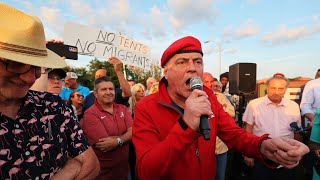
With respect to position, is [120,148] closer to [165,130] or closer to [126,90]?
[126,90]

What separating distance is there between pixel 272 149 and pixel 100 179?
90.4 inches

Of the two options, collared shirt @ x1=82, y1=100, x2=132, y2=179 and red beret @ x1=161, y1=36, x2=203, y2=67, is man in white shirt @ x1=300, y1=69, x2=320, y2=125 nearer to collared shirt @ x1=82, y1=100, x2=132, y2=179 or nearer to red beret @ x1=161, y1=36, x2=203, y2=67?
collared shirt @ x1=82, y1=100, x2=132, y2=179

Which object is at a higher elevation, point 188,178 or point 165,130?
point 165,130

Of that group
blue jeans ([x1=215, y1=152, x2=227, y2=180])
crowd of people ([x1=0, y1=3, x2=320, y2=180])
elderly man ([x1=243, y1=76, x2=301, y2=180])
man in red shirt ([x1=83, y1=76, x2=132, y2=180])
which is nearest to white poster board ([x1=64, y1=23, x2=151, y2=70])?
man in red shirt ([x1=83, y1=76, x2=132, y2=180])

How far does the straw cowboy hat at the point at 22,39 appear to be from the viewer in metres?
1.35

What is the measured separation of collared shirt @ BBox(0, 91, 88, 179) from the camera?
1.44 metres

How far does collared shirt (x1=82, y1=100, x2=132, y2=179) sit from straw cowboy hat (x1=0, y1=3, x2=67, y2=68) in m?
2.01

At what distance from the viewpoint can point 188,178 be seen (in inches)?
73.5

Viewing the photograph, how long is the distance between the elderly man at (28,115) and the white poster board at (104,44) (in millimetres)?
3695

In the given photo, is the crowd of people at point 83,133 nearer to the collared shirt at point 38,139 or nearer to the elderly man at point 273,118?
the collared shirt at point 38,139

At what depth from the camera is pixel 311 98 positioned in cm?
502

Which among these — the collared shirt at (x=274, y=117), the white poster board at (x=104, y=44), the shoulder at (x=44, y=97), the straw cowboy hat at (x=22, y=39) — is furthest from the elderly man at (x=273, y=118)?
the straw cowboy hat at (x=22, y=39)

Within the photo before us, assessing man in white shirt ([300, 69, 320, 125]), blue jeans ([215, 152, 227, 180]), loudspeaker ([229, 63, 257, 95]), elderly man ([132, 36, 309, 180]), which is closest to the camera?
elderly man ([132, 36, 309, 180])

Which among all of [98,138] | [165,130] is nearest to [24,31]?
[165,130]
